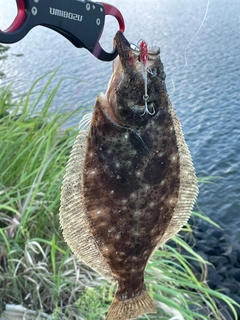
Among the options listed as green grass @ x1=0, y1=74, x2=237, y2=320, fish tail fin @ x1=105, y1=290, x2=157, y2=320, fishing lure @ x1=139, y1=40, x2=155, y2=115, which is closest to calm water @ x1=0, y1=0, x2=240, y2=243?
green grass @ x1=0, y1=74, x2=237, y2=320

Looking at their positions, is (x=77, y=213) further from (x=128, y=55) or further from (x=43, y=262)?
(x=43, y=262)

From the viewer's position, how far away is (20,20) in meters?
1.01

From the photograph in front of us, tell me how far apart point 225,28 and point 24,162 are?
21.3ft

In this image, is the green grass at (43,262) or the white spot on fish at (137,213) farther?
the green grass at (43,262)

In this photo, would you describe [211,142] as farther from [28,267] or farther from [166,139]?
[166,139]

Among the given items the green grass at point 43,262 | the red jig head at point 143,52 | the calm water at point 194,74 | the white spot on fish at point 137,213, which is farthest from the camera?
the calm water at point 194,74

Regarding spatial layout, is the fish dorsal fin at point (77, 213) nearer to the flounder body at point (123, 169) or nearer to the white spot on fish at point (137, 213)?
the flounder body at point (123, 169)

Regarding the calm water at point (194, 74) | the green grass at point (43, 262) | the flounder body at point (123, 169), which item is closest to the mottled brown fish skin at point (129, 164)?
the flounder body at point (123, 169)

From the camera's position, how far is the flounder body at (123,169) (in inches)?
44.6

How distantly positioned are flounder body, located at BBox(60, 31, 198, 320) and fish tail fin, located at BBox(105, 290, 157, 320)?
0.15m

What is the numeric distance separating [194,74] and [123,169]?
237 inches

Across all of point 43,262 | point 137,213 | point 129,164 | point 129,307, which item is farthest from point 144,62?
point 43,262

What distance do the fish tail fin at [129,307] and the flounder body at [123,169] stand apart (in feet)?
0.48

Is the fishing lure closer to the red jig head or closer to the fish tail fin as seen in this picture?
the red jig head
